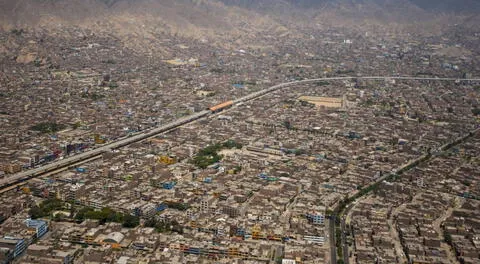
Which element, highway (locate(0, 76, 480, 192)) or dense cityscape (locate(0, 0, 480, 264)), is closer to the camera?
dense cityscape (locate(0, 0, 480, 264))

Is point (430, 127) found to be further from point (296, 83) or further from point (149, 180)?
point (149, 180)

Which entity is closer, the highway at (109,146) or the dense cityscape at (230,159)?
the dense cityscape at (230,159)

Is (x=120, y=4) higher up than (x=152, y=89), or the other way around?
(x=120, y=4)

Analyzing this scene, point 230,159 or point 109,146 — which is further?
point 109,146

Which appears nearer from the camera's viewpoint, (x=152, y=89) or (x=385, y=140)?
(x=385, y=140)

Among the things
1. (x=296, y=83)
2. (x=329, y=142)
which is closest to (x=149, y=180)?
(x=329, y=142)

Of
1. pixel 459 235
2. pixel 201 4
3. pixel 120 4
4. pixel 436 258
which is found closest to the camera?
pixel 436 258

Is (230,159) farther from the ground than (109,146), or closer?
farther from the ground

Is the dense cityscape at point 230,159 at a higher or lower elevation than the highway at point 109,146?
higher
